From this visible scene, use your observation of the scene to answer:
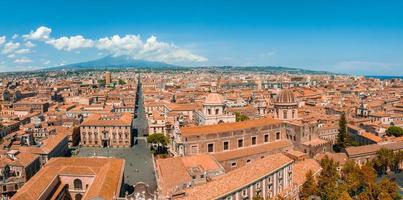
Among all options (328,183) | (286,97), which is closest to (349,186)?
(328,183)

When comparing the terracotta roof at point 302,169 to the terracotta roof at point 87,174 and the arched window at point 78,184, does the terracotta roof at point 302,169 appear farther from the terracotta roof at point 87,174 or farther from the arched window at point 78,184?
the arched window at point 78,184

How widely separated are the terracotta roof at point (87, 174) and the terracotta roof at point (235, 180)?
7.21 metres

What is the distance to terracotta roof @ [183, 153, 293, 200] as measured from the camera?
29562mm

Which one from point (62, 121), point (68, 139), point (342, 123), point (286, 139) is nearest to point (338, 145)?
point (342, 123)

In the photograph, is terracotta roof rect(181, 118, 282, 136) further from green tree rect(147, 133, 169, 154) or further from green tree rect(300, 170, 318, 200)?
green tree rect(147, 133, 169, 154)

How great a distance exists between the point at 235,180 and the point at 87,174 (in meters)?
15.8

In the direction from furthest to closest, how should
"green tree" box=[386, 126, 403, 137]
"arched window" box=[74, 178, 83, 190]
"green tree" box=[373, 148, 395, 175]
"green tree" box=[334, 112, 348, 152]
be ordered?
1. "green tree" box=[386, 126, 403, 137]
2. "green tree" box=[334, 112, 348, 152]
3. "green tree" box=[373, 148, 395, 175]
4. "arched window" box=[74, 178, 83, 190]

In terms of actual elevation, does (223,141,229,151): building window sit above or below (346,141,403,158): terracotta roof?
Result: above

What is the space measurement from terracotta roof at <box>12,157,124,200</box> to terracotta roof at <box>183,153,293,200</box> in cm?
721

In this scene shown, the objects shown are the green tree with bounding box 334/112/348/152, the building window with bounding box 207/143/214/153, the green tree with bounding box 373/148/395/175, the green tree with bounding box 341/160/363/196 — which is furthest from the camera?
the green tree with bounding box 334/112/348/152

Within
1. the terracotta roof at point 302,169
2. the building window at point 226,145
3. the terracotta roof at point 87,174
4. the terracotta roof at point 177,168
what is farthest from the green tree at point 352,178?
the terracotta roof at point 87,174

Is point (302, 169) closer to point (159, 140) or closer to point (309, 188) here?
point (309, 188)

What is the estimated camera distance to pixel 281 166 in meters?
36.5

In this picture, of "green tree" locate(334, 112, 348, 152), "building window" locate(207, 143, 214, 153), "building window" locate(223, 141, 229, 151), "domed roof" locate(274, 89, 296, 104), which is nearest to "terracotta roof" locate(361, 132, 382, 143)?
"green tree" locate(334, 112, 348, 152)
